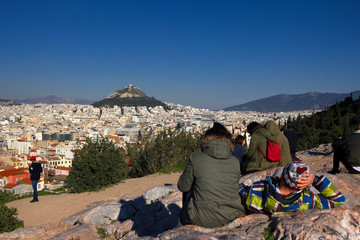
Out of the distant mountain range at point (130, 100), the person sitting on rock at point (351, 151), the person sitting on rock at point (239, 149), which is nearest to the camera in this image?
the person sitting on rock at point (351, 151)

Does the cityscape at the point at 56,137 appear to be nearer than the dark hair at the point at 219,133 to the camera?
No

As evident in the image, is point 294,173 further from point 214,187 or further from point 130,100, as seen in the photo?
point 130,100

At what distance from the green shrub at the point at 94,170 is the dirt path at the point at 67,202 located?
0.30 meters

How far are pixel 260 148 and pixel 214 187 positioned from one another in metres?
1.98

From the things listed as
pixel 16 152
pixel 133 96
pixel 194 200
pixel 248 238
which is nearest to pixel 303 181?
pixel 248 238

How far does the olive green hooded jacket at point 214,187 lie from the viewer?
2.27 metres

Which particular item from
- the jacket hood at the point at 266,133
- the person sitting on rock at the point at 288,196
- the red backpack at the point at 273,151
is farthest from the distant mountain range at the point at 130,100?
the person sitting on rock at the point at 288,196

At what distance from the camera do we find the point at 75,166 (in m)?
7.35

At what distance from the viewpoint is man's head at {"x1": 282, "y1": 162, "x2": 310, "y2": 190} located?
1917 mm

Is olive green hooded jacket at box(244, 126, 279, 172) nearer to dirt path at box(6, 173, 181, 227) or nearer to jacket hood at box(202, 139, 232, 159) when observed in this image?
jacket hood at box(202, 139, 232, 159)

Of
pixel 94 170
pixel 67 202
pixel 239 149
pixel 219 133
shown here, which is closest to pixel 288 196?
pixel 219 133

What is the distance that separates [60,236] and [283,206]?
3.13 metres

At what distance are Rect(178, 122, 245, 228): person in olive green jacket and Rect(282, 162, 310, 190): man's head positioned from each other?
1.58 feet

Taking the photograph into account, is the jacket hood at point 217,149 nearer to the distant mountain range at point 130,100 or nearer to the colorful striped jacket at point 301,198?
the colorful striped jacket at point 301,198
